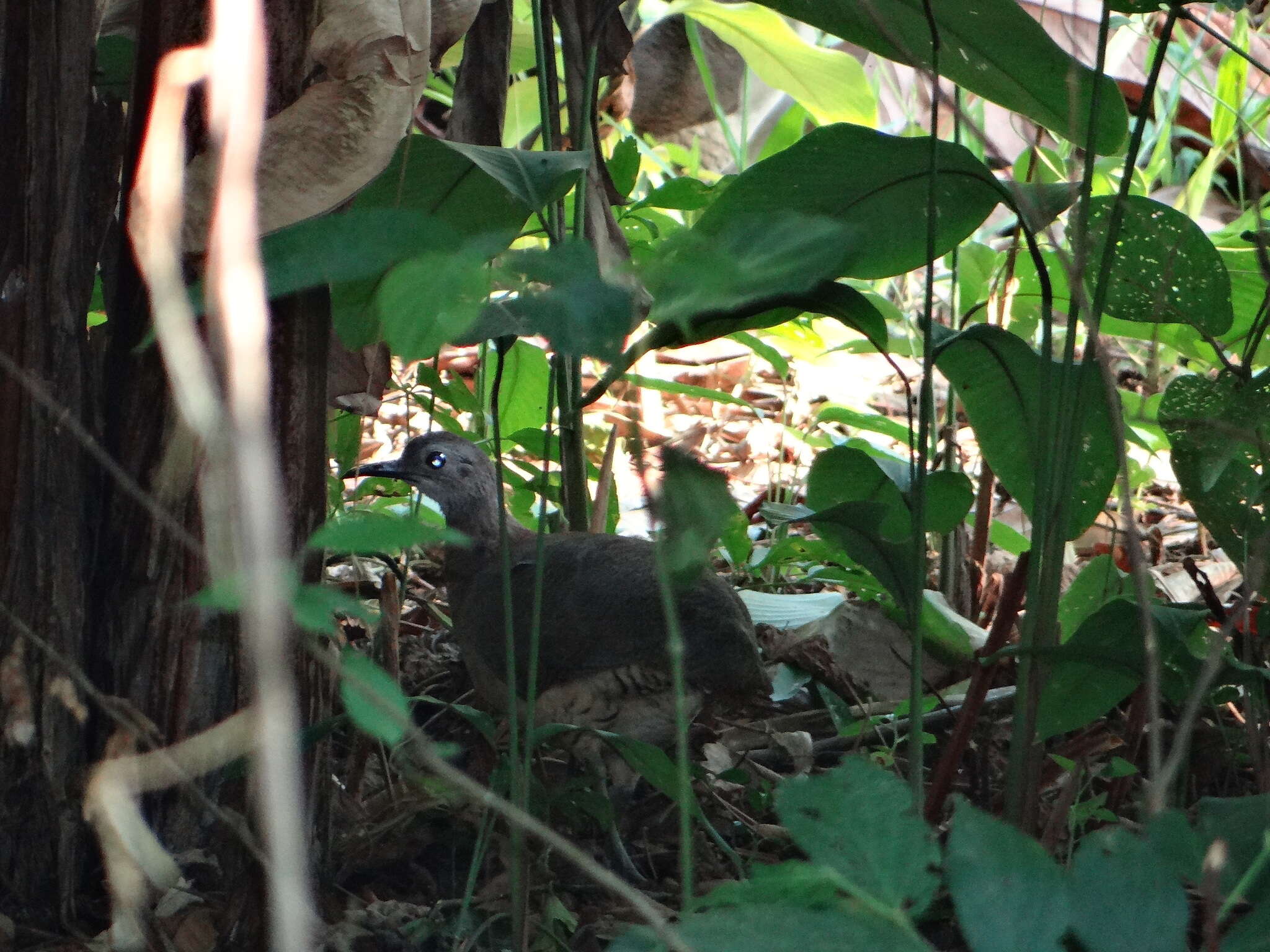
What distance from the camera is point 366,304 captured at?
208cm

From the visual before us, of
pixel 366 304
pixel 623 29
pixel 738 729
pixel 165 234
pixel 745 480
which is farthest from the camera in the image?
pixel 745 480

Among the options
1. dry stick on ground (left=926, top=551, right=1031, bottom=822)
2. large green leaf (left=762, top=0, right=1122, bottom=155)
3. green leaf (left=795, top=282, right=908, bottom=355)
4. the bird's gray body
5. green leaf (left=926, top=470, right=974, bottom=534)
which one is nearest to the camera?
green leaf (left=795, top=282, right=908, bottom=355)

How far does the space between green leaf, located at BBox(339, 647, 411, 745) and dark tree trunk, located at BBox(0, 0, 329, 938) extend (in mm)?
1029

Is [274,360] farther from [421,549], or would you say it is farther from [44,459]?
[421,549]

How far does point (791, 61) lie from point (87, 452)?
2.38 m

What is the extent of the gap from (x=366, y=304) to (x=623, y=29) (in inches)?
31.6

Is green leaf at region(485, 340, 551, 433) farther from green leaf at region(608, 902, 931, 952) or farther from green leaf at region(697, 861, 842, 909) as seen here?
green leaf at region(608, 902, 931, 952)

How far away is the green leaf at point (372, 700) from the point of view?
0.88 m

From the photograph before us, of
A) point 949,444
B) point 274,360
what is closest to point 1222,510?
point 949,444

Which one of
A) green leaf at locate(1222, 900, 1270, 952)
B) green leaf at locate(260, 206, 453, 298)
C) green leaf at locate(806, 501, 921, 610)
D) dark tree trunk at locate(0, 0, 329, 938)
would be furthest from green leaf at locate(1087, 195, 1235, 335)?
green leaf at locate(260, 206, 453, 298)

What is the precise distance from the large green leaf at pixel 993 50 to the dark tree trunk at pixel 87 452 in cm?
93

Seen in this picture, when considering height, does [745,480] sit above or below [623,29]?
below

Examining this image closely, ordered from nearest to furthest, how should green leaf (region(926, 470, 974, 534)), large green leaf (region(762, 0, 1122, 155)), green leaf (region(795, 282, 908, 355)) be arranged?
green leaf (region(795, 282, 908, 355))
large green leaf (region(762, 0, 1122, 155))
green leaf (region(926, 470, 974, 534))

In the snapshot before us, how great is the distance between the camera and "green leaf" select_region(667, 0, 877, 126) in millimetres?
3582
